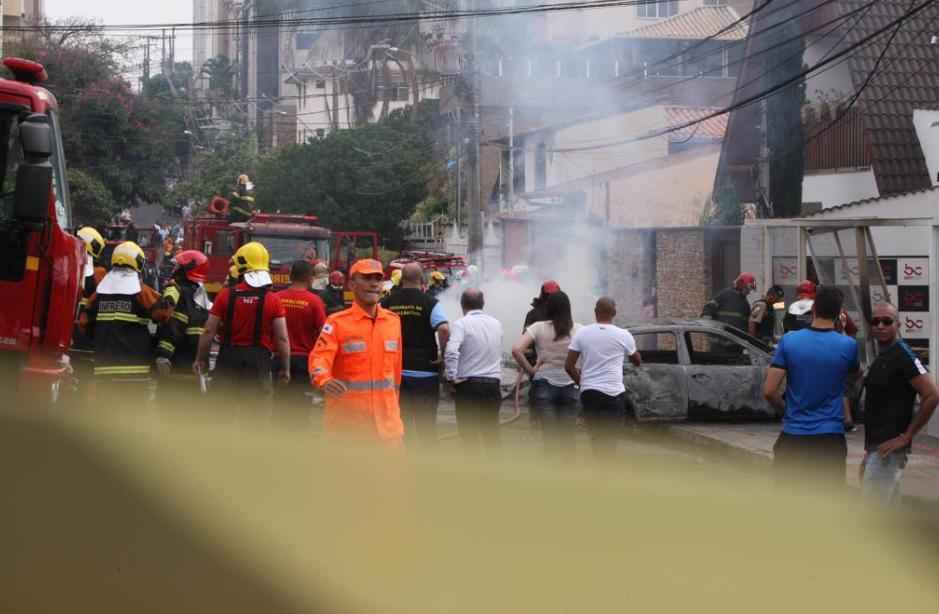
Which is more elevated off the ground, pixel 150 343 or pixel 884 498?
pixel 150 343

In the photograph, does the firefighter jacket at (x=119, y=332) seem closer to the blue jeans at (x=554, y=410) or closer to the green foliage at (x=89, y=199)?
the blue jeans at (x=554, y=410)

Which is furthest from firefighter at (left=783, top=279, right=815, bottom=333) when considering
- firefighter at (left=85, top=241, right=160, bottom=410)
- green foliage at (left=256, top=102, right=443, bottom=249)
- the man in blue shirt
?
green foliage at (left=256, top=102, right=443, bottom=249)

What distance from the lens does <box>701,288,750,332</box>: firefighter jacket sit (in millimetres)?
15898

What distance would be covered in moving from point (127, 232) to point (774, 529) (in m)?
21.3

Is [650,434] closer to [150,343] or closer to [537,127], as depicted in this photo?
[150,343]

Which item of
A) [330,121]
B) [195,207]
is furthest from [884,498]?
[330,121]

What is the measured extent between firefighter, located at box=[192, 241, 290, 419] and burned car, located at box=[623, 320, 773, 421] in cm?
530

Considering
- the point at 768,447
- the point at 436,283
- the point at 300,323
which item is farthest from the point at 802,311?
the point at 436,283

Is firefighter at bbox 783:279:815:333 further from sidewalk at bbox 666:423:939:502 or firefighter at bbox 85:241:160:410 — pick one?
firefighter at bbox 85:241:160:410

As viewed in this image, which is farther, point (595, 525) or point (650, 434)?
point (650, 434)

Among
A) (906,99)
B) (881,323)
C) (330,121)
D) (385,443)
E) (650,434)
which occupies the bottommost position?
(650,434)

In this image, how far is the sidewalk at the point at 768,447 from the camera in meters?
10.4

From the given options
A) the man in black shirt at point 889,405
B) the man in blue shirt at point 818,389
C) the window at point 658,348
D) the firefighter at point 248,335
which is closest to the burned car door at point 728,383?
the window at point 658,348

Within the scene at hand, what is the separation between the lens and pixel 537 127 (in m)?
44.6
